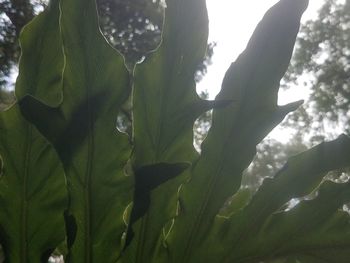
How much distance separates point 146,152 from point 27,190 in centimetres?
18

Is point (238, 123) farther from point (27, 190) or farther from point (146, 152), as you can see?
point (27, 190)

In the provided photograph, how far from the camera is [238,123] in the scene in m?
0.72

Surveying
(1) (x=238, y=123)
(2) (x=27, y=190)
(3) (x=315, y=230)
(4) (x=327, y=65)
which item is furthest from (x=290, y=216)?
(4) (x=327, y=65)

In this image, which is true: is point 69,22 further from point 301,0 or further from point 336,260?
point 336,260

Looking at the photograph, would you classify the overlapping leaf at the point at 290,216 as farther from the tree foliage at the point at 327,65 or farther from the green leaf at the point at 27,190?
the tree foliage at the point at 327,65

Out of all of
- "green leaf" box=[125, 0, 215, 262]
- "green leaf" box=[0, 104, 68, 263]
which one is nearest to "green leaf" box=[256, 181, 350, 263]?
"green leaf" box=[125, 0, 215, 262]

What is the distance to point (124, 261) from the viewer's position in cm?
71

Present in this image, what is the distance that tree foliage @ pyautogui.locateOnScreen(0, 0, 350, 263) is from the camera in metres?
0.66

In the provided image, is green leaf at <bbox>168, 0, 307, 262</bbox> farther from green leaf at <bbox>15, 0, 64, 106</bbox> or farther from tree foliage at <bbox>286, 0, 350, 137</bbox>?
tree foliage at <bbox>286, 0, 350, 137</bbox>

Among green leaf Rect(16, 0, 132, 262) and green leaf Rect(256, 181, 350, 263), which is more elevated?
green leaf Rect(16, 0, 132, 262)

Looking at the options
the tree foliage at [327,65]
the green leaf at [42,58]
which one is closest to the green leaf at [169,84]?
the green leaf at [42,58]

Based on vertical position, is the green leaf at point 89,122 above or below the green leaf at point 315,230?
above

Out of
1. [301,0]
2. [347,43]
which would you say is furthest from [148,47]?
[347,43]

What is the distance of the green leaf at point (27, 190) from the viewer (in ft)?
2.25
